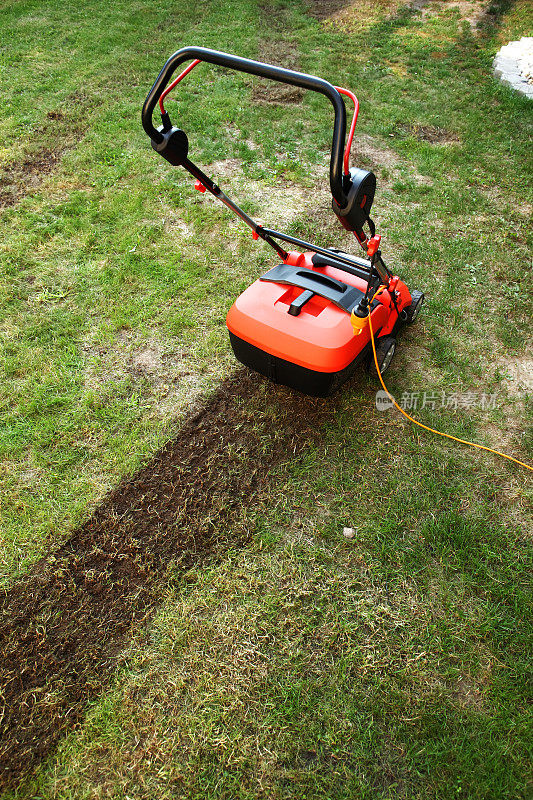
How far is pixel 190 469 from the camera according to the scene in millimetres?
2578

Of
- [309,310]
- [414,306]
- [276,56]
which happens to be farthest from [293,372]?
[276,56]

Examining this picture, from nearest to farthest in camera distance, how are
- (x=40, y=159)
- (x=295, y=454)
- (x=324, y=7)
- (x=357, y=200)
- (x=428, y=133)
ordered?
(x=357, y=200) → (x=295, y=454) → (x=40, y=159) → (x=428, y=133) → (x=324, y=7)

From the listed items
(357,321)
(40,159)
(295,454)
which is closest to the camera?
(357,321)

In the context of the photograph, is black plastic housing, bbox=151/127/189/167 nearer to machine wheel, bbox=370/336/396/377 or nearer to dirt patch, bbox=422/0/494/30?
machine wheel, bbox=370/336/396/377

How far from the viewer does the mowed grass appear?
5.96 ft

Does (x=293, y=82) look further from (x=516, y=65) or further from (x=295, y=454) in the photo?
(x=516, y=65)

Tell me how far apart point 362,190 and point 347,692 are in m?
1.91

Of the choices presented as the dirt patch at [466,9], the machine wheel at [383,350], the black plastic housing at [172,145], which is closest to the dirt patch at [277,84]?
the dirt patch at [466,9]

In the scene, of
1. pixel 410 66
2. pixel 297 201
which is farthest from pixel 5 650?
pixel 410 66

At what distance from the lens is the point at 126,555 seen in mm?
2289

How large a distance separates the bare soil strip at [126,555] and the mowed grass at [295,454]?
0.30 feet

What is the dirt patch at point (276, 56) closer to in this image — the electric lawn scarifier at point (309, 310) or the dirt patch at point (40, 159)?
the dirt patch at point (40, 159)

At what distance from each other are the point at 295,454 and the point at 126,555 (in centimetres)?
96

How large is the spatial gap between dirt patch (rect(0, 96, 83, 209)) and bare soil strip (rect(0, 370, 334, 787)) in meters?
3.04
